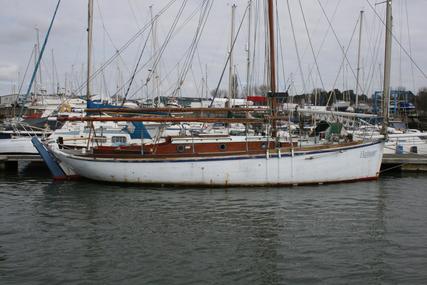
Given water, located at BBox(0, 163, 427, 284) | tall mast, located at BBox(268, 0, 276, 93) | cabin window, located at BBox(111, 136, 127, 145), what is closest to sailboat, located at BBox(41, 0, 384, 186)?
water, located at BBox(0, 163, 427, 284)

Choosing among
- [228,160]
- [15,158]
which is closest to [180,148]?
[228,160]

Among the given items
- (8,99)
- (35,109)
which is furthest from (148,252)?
(8,99)

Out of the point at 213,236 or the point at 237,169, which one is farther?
the point at 237,169

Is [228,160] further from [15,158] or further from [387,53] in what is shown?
[15,158]

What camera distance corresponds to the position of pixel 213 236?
1216 cm

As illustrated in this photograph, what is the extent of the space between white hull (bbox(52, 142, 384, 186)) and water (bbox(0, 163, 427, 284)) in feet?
2.11

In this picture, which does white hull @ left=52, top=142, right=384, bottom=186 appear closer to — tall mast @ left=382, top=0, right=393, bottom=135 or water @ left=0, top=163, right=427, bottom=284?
water @ left=0, top=163, right=427, bottom=284

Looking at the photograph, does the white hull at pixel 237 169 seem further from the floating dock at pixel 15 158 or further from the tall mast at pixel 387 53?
the floating dock at pixel 15 158

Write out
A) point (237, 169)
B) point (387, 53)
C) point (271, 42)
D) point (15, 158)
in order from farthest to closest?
point (15, 158)
point (387, 53)
point (271, 42)
point (237, 169)

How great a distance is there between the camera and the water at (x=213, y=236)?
938cm

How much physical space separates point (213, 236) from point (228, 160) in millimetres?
7410

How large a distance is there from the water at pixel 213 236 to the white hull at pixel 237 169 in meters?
0.64

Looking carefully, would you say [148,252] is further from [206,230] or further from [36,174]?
[36,174]

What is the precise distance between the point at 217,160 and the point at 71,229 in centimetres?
792
